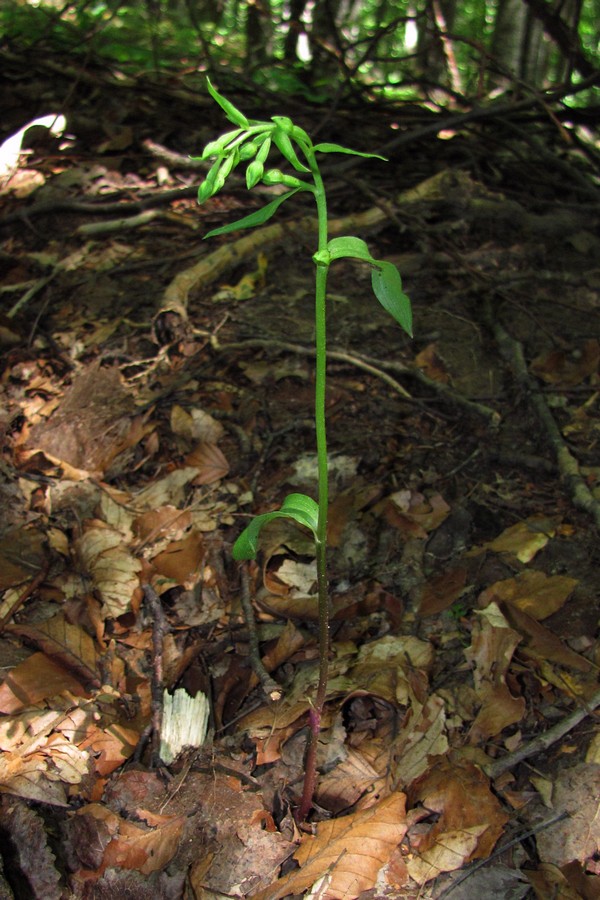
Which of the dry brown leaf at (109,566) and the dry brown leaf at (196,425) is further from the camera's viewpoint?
the dry brown leaf at (196,425)

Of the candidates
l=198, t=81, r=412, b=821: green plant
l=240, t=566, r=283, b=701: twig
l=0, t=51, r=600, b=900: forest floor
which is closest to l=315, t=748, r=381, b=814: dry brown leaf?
l=0, t=51, r=600, b=900: forest floor

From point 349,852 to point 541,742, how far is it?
21.9 inches

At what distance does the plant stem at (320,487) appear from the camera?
1.26 metres

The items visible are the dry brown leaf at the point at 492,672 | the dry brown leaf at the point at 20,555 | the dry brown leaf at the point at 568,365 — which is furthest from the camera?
the dry brown leaf at the point at 568,365

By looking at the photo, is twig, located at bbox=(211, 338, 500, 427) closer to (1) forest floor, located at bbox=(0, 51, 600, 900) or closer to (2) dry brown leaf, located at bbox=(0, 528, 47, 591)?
(1) forest floor, located at bbox=(0, 51, 600, 900)

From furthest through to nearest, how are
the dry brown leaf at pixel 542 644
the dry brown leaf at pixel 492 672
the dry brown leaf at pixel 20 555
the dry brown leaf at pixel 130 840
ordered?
the dry brown leaf at pixel 20 555 → the dry brown leaf at pixel 542 644 → the dry brown leaf at pixel 492 672 → the dry brown leaf at pixel 130 840

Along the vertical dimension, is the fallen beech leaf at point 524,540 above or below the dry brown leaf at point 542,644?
above

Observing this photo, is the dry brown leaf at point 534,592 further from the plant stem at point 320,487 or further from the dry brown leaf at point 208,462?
the dry brown leaf at point 208,462

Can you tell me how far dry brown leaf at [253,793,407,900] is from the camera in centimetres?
148

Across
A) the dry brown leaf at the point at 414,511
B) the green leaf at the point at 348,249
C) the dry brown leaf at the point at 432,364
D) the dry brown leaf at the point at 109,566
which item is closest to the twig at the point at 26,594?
the dry brown leaf at the point at 109,566

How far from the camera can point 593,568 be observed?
2.10 metres

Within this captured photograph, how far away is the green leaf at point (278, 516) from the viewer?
1392 mm

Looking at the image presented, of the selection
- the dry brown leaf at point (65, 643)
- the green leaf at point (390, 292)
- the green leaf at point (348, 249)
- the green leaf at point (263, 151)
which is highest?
the green leaf at point (263, 151)

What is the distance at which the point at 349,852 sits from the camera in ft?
5.00
